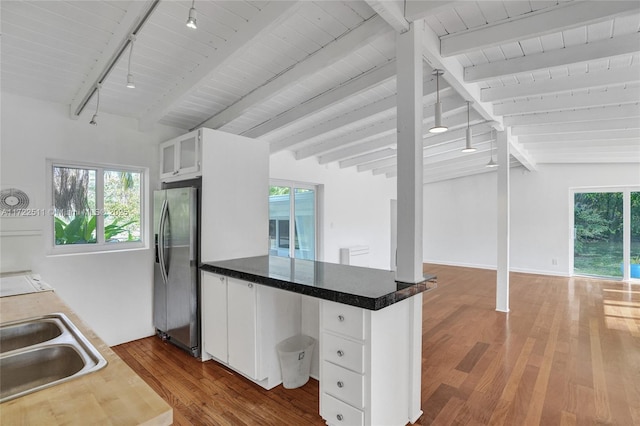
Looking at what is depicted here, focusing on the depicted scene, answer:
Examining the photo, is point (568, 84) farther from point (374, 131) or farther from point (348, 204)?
point (348, 204)

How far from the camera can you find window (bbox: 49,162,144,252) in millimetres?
3062

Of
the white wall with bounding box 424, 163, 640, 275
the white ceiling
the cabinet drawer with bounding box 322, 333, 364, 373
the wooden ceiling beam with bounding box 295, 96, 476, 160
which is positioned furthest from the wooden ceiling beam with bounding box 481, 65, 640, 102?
the white wall with bounding box 424, 163, 640, 275

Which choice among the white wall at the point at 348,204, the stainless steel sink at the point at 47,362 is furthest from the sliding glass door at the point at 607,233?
the stainless steel sink at the point at 47,362

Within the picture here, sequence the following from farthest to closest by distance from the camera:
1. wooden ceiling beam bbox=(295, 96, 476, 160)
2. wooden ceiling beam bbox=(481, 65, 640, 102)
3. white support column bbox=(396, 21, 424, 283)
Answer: wooden ceiling beam bbox=(295, 96, 476, 160), wooden ceiling beam bbox=(481, 65, 640, 102), white support column bbox=(396, 21, 424, 283)

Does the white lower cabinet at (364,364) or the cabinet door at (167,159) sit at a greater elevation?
the cabinet door at (167,159)

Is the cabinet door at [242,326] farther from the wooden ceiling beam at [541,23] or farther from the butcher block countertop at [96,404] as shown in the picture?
the wooden ceiling beam at [541,23]

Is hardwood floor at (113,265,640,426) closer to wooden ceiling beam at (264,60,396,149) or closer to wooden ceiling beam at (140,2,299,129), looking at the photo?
wooden ceiling beam at (140,2,299,129)

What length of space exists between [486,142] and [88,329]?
593 centimetres

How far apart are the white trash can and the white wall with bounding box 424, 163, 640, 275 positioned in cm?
692

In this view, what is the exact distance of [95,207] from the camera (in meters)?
3.29

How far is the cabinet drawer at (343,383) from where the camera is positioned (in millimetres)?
1750

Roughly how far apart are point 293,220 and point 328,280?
3.63m

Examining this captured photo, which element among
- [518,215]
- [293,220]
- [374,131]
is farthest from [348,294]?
[518,215]

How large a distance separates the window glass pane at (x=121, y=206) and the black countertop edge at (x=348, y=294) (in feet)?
5.70
